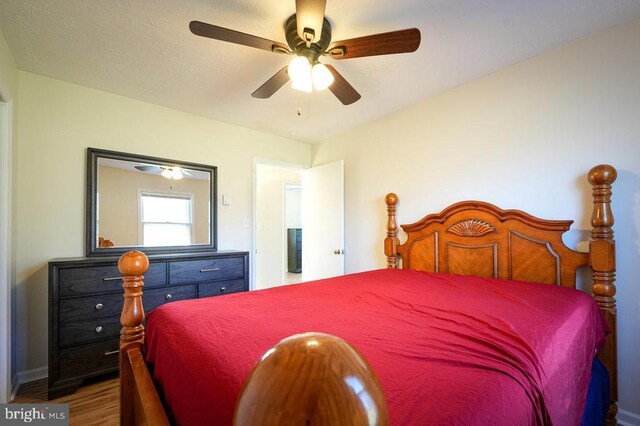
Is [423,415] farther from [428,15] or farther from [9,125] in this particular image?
[9,125]

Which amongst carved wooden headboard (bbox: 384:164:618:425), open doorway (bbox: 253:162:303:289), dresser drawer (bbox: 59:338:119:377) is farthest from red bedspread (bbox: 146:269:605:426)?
open doorway (bbox: 253:162:303:289)

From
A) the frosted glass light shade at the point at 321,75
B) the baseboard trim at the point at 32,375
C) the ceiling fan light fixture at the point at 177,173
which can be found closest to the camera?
the frosted glass light shade at the point at 321,75

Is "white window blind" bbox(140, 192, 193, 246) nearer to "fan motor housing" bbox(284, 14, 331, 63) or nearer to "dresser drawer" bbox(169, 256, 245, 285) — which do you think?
"dresser drawer" bbox(169, 256, 245, 285)

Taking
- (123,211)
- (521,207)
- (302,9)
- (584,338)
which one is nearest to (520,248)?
(521,207)

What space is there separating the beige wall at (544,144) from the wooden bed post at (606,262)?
0.16 meters

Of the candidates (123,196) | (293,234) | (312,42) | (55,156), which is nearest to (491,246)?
(312,42)

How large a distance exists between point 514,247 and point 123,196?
130 inches

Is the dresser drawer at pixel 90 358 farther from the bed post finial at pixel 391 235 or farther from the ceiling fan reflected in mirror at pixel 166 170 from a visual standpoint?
the bed post finial at pixel 391 235

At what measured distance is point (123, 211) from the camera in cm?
250

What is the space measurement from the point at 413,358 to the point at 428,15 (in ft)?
5.83

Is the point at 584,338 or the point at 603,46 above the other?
the point at 603,46

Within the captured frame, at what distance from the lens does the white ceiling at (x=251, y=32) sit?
1.50 metres

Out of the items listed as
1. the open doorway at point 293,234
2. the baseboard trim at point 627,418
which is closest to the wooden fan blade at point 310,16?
the baseboard trim at point 627,418

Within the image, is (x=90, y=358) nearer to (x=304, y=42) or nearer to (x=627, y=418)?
(x=304, y=42)
